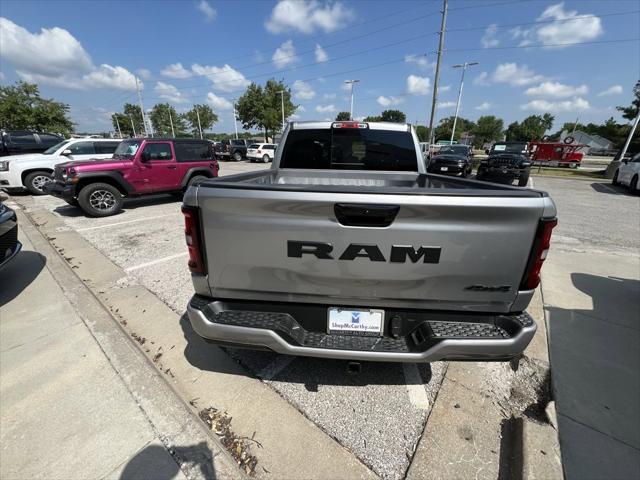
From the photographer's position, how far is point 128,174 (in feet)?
24.6

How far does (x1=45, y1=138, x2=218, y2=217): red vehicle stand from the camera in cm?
705

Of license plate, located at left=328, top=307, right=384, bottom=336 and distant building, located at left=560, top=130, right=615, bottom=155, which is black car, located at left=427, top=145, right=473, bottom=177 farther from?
distant building, located at left=560, top=130, right=615, bottom=155

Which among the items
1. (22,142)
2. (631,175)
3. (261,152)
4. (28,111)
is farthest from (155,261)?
(28,111)

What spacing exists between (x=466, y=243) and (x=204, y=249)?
160 cm

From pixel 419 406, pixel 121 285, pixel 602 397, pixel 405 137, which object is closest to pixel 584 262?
pixel 602 397

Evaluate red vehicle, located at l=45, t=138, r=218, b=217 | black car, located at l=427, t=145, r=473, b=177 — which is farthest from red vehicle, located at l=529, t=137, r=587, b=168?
red vehicle, located at l=45, t=138, r=218, b=217

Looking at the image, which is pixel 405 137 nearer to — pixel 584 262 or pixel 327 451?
pixel 327 451

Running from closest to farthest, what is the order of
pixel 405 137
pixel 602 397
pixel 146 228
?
1. pixel 602 397
2. pixel 405 137
3. pixel 146 228

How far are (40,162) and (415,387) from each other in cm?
1307

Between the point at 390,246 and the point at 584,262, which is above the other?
the point at 390,246

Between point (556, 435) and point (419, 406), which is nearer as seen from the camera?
point (556, 435)

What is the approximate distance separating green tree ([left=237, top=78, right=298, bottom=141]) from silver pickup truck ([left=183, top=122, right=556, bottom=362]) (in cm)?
4002

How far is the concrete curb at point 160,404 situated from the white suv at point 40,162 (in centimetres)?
875

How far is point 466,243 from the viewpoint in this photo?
166cm
